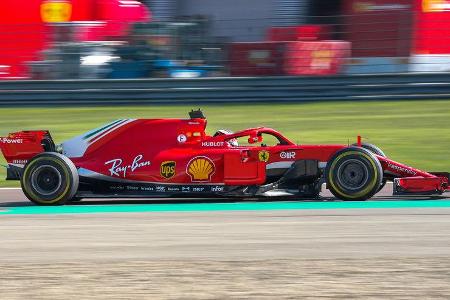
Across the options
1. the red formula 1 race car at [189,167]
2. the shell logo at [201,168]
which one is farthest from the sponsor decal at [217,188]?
the shell logo at [201,168]

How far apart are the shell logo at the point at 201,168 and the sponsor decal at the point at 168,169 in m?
0.17

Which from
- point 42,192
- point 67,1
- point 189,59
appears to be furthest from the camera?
point 67,1

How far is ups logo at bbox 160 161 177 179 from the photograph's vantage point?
11359 millimetres

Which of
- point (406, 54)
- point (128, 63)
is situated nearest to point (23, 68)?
point (128, 63)

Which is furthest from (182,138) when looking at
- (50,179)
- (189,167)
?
(50,179)

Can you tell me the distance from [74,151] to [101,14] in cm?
1407

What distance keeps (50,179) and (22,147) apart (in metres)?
0.58

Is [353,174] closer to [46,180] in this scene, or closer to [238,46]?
[46,180]

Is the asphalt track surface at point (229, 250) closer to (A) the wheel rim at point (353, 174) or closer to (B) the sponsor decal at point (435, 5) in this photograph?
(A) the wheel rim at point (353, 174)

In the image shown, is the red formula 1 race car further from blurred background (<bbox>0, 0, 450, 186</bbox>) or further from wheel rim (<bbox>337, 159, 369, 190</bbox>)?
blurred background (<bbox>0, 0, 450, 186</bbox>)

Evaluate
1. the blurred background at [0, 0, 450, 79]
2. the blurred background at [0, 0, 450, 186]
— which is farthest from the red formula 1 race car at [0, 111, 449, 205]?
the blurred background at [0, 0, 450, 79]

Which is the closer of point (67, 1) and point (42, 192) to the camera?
point (42, 192)

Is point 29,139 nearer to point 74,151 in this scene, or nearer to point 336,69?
point 74,151

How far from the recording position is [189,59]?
21.7 metres
